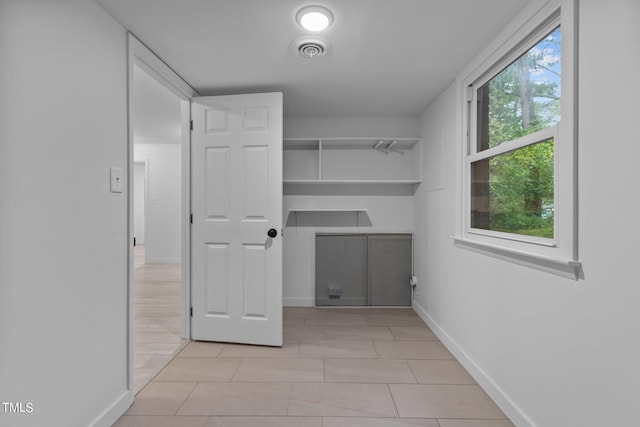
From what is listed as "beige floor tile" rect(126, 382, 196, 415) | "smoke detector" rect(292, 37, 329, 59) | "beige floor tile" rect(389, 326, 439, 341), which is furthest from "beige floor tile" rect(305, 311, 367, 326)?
"smoke detector" rect(292, 37, 329, 59)

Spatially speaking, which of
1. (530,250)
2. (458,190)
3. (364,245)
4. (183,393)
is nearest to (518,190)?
(530,250)

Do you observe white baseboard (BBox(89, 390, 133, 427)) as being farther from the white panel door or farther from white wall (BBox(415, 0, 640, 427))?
white wall (BBox(415, 0, 640, 427))

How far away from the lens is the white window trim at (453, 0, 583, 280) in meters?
1.34

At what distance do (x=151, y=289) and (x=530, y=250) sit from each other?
14.5 feet

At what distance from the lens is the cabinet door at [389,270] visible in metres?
3.67

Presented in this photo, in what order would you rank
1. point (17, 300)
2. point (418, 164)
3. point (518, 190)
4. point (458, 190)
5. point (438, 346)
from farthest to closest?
point (418, 164), point (438, 346), point (458, 190), point (518, 190), point (17, 300)

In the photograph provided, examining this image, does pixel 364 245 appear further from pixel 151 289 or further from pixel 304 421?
pixel 151 289

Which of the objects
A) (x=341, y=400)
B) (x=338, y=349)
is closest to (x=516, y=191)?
(x=341, y=400)

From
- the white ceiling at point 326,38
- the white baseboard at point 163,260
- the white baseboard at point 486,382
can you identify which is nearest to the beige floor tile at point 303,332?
the white baseboard at point 486,382

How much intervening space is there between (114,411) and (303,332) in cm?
155

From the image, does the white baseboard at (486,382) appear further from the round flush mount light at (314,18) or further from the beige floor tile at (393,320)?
the round flush mount light at (314,18)

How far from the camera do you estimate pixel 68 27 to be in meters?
1.46

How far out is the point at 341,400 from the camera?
1.93 metres

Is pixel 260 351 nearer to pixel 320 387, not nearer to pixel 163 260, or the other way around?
pixel 320 387
